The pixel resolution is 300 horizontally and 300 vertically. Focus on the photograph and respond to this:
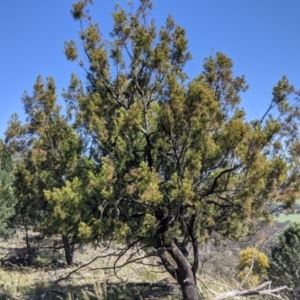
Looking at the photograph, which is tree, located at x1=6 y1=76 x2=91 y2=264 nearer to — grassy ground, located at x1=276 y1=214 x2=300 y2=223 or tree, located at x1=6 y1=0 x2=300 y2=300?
tree, located at x1=6 y1=0 x2=300 y2=300

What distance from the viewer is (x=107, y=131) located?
26.3 ft

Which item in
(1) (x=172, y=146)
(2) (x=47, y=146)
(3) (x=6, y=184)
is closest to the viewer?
(1) (x=172, y=146)

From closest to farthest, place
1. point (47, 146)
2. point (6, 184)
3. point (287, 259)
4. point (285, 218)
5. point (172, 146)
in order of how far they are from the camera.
A: point (172, 146)
point (47, 146)
point (6, 184)
point (287, 259)
point (285, 218)

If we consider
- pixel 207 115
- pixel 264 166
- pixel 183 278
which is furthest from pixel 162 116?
pixel 183 278

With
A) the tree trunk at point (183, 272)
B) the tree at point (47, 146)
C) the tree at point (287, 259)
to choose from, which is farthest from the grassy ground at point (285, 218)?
the tree at point (47, 146)

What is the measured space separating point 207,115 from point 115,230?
8.83 ft

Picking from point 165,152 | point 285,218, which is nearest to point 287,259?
point 285,218

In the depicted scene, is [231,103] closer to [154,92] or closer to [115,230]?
[154,92]

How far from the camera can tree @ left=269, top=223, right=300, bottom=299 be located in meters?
16.4

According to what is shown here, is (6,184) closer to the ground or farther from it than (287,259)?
farther from it

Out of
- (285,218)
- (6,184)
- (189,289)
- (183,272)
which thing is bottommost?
(189,289)

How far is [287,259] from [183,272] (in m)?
10.8

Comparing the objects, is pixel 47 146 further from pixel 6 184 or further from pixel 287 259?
pixel 287 259

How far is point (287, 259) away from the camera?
1717 cm
